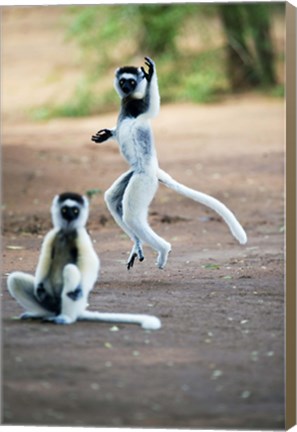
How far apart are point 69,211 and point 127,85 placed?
115 cm

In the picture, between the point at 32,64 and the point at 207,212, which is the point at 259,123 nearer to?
the point at 207,212

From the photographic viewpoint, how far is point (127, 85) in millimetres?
5949

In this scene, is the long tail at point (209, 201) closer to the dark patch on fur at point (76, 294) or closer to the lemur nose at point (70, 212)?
the lemur nose at point (70, 212)

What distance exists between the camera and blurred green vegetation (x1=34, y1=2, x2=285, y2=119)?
45.6 feet

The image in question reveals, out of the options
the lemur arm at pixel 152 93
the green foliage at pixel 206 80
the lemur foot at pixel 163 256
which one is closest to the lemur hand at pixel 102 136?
the lemur arm at pixel 152 93

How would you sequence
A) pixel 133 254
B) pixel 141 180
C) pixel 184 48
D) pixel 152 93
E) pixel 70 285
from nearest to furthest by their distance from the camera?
pixel 70 285 → pixel 152 93 → pixel 141 180 → pixel 133 254 → pixel 184 48

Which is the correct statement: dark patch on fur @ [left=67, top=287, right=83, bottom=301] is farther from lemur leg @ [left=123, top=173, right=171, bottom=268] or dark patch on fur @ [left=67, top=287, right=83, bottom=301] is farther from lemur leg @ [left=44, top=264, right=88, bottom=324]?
lemur leg @ [left=123, top=173, right=171, bottom=268]

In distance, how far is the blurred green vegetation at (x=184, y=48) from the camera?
45.6 ft

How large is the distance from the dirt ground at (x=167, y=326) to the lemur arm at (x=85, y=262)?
0.31 meters

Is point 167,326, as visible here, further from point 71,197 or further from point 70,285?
point 71,197

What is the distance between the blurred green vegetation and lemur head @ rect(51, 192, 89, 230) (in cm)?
863

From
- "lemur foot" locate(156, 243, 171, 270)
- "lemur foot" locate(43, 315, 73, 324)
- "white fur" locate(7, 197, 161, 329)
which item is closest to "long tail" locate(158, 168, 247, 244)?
"lemur foot" locate(156, 243, 171, 270)

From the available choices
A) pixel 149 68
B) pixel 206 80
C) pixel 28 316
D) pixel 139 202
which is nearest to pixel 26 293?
pixel 28 316

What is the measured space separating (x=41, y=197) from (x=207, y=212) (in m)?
1.82
